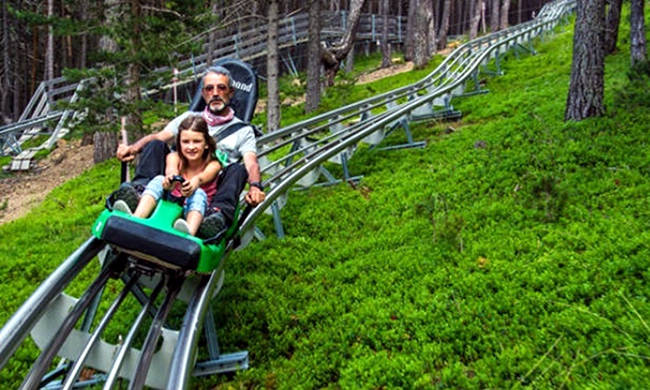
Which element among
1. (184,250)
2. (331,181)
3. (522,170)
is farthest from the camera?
(331,181)

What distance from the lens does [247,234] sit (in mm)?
4500

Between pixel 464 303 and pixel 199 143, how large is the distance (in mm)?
2499

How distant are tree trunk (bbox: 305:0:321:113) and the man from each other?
10.5 m

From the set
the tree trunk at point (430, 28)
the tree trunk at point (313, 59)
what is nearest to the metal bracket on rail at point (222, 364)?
the tree trunk at point (313, 59)

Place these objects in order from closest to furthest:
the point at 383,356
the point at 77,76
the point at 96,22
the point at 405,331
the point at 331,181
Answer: the point at 383,356 < the point at 405,331 < the point at 331,181 < the point at 77,76 < the point at 96,22

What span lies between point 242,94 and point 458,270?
3269mm

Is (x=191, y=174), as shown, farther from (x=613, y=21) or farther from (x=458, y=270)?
(x=613, y=21)

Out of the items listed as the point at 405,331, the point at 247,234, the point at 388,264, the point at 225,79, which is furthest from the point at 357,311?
the point at 225,79

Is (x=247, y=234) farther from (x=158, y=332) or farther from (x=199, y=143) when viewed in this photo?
(x=158, y=332)

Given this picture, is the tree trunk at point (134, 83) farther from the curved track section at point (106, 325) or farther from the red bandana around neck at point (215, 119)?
the curved track section at point (106, 325)

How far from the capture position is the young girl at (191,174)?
3.19 metres

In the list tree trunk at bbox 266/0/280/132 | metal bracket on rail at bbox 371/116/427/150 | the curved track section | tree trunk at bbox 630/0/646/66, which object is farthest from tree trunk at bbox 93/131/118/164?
tree trunk at bbox 630/0/646/66

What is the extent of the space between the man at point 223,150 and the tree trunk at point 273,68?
252 inches

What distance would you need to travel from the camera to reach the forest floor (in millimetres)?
Result: 10960
